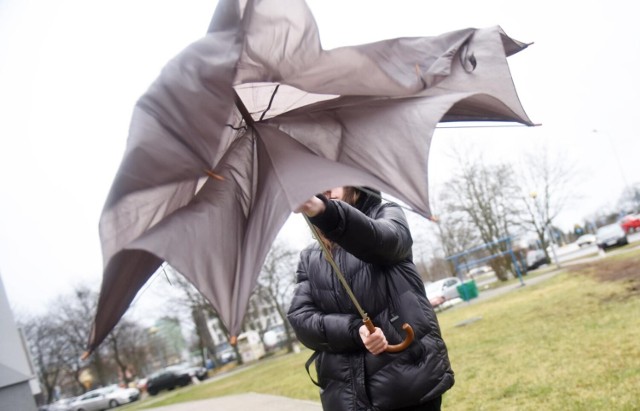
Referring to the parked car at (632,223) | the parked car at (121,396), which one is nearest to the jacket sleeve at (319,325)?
the parked car at (121,396)

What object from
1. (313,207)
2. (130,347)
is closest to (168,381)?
(130,347)

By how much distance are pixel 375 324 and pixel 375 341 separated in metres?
0.11

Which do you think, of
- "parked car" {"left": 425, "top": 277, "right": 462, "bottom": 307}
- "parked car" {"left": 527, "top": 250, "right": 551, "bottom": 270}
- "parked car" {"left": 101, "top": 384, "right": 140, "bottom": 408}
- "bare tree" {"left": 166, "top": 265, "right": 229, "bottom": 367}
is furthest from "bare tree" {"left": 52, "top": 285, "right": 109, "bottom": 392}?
"parked car" {"left": 527, "top": 250, "right": 551, "bottom": 270}

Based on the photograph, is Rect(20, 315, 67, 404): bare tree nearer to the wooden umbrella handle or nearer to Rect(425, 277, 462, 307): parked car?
Rect(425, 277, 462, 307): parked car

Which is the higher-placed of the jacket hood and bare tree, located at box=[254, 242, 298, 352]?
the jacket hood

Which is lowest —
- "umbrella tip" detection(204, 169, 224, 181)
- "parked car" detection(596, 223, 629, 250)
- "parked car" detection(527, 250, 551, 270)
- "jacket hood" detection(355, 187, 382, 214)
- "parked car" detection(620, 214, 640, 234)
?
"parked car" detection(527, 250, 551, 270)

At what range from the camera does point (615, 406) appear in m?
3.96

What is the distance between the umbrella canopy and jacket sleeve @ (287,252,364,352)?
712mm

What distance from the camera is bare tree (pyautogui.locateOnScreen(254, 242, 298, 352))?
31000 mm

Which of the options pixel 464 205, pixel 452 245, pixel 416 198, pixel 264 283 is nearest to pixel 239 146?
pixel 416 198

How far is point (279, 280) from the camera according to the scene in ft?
109

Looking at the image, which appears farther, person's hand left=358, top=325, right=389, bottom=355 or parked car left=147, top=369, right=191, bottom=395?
parked car left=147, top=369, right=191, bottom=395

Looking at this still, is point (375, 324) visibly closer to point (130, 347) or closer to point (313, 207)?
point (313, 207)

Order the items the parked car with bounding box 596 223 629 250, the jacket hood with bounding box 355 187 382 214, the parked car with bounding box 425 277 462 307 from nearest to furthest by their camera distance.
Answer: the jacket hood with bounding box 355 187 382 214, the parked car with bounding box 425 277 462 307, the parked car with bounding box 596 223 629 250
